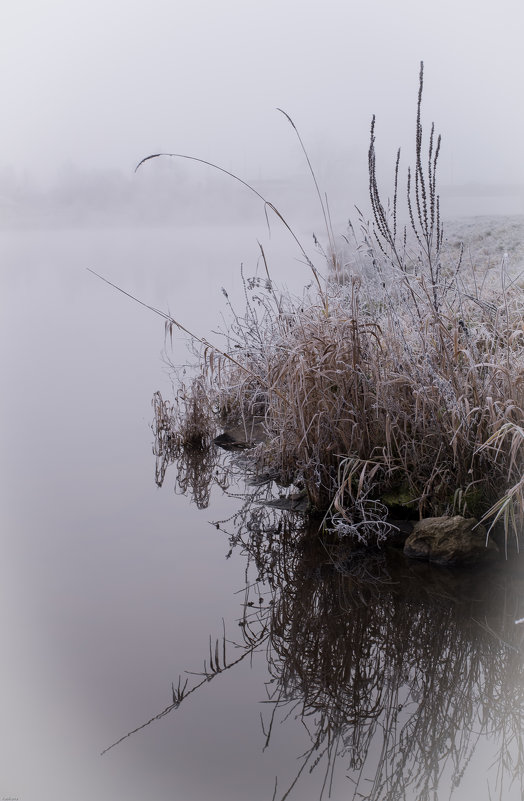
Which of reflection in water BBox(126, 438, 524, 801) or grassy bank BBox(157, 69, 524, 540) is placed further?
grassy bank BBox(157, 69, 524, 540)

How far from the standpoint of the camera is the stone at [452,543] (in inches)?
83.7

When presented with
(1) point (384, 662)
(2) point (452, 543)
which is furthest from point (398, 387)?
(1) point (384, 662)

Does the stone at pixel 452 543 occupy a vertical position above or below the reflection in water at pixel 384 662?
above

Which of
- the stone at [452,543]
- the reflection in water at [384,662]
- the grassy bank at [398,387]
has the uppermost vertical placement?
the grassy bank at [398,387]

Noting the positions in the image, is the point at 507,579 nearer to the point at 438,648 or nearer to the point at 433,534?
the point at 433,534

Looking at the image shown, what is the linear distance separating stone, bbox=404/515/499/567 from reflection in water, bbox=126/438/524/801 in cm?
4

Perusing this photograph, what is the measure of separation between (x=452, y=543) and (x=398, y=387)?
0.53 metres

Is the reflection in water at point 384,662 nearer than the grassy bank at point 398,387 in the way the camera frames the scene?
Yes

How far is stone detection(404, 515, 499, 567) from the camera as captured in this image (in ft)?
6.97

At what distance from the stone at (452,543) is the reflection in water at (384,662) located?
0.04 metres

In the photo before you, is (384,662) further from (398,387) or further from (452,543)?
(398,387)

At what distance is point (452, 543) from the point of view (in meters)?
2.13

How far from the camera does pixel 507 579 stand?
2.06 meters

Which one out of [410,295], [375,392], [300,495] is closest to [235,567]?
[300,495]
